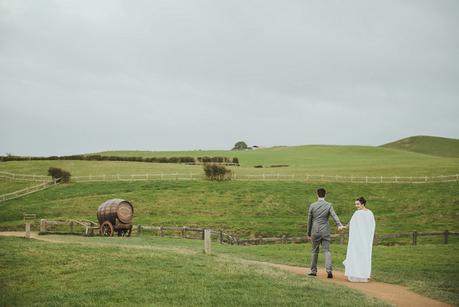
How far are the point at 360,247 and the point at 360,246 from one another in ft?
0.09

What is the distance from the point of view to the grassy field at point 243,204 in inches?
1468

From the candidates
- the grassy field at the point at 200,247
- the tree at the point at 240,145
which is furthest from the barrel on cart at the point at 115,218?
the tree at the point at 240,145

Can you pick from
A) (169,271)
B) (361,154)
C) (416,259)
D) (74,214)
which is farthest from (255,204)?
(361,154)

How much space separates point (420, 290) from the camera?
13.0 meters

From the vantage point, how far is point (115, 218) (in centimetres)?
3052

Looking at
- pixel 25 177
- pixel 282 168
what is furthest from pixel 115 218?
pixel 282 168

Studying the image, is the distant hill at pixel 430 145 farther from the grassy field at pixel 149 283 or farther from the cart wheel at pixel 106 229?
the grassy field at pixel 149 283

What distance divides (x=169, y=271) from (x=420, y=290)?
646 centimetres

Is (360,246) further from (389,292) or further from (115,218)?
(115,218)

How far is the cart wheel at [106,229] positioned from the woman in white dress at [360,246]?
19.4 m

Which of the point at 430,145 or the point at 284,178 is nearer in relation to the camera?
the point at 284,178

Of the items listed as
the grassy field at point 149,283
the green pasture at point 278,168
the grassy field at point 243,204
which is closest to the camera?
the grassy field at point 149,283

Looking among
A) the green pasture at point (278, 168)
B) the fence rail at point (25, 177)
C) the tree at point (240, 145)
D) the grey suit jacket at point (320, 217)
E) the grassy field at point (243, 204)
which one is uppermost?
the tree at point (240, 145)

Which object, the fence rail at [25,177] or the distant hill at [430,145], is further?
the distant hill at [430,145]
